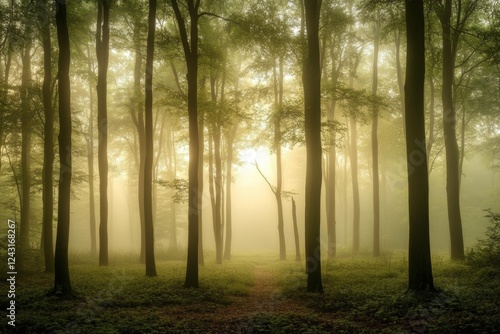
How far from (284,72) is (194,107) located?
11.3 meters

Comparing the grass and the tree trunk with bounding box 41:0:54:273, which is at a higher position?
the tree trunk with bounding box 41:0:54:273

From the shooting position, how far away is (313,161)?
400 inches

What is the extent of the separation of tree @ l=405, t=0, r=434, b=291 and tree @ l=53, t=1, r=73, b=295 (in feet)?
30.5

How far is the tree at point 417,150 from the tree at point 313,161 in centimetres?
256

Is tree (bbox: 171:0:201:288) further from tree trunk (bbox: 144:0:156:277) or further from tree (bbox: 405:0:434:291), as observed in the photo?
tree (bbox: 405:0:434:291)

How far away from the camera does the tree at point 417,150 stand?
336 inches

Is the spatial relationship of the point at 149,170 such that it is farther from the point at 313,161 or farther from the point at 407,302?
the point at 407,302

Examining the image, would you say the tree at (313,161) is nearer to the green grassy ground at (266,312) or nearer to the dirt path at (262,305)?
the green grassy ground at (266,312)

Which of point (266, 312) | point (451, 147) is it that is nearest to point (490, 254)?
point (451, 147)

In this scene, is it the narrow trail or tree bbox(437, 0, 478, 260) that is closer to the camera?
the narrow trail

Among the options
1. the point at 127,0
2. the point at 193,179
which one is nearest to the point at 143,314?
the point at 193,179

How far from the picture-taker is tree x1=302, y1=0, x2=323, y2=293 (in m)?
9.95

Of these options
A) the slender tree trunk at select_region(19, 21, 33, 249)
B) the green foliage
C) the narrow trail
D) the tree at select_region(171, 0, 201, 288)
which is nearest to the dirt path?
the narrow trail

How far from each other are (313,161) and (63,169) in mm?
7268
